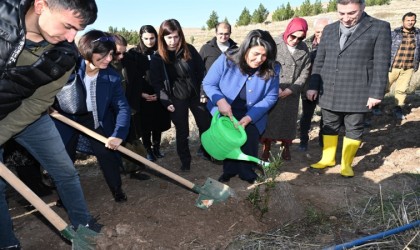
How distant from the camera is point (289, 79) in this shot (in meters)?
4.20

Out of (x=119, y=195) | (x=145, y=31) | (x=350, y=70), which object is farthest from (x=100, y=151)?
(x=350, y=70)

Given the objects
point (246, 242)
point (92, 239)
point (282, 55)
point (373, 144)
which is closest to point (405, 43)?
point (373, 144)

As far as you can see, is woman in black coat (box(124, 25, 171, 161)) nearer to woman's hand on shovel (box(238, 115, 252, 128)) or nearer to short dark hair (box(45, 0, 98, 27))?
woman's hand on shovel (box(238, 115, 252, 128))

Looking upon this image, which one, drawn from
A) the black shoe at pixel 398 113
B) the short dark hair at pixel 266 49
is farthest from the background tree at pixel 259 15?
the short dark hair at pixel 266 49

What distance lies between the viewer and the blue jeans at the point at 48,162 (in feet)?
7.62

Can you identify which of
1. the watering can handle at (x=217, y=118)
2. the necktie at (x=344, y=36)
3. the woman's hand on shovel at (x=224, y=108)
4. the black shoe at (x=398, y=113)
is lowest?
the black shoe at (x=398, y=113)

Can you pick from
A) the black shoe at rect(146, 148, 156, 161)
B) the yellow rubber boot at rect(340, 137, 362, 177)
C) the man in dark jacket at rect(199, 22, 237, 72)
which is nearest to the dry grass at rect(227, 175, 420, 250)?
the yellow rubber boot at rect(340, 137, 362, 177)

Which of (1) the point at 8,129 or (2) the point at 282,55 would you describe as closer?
(1) the point at 8,129

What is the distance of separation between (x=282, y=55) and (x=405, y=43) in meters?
3.53

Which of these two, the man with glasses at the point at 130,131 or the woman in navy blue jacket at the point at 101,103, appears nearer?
the woman in navy blue jacket at the point at 101,103

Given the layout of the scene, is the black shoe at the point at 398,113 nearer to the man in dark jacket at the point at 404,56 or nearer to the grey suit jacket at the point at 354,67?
the man in dark jacket at the point at 404,56

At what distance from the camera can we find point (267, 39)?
3045mm

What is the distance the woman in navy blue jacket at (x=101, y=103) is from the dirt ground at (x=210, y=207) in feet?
1.82

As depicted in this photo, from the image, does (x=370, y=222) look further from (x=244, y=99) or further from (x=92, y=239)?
(x=92, y=239)
